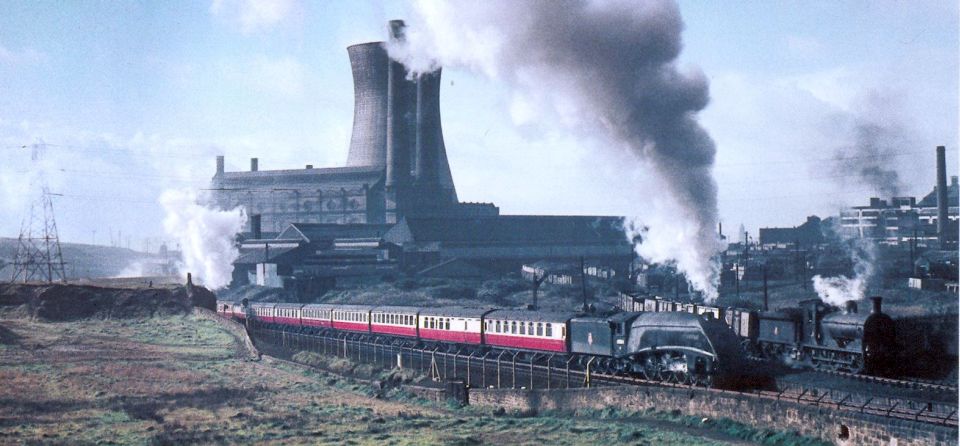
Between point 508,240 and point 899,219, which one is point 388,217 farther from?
point 899,219

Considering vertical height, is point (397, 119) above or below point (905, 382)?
above

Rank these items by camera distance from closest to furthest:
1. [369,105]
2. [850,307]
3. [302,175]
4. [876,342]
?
[876,342], [850,307], [369,105], [302,175]

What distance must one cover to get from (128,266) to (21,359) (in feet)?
318

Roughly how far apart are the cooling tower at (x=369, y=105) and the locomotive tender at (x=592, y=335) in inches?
1911

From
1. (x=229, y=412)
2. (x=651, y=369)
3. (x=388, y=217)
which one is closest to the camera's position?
(x=229, y=412)

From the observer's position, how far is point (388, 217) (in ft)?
313

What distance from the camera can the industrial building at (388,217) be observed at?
252ft

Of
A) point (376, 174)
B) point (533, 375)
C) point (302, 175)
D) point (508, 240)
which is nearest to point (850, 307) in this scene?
point (533, 375)

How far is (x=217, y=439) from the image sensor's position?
21.1 metres

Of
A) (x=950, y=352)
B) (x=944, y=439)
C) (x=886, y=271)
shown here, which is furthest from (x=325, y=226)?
(x=944, y=439)

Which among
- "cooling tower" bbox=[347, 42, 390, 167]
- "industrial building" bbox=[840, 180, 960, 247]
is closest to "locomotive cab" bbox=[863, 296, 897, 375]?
"cooling tower" bbox=[347, 42, 390, 167]

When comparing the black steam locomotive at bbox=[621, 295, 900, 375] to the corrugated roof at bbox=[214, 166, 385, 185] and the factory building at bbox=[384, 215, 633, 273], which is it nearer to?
the factory building at bbox=[384, 215, 633, 273]

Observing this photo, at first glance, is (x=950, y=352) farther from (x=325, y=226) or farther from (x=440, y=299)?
(x=325, y=226)

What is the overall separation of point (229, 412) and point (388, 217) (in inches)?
2788
